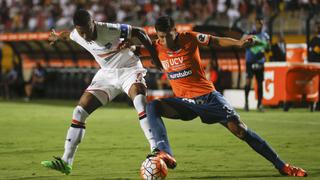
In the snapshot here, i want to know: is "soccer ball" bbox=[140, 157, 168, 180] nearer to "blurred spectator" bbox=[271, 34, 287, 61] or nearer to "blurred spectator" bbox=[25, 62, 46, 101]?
"blurred spectator" bbox=[271, 34, 287, 61]

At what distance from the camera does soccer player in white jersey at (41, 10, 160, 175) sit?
9.34 m

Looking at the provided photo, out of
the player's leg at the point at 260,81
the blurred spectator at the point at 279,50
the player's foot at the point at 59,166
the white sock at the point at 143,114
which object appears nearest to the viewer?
the player's foot at the point at 59,166

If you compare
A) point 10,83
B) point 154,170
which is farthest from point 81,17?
point 10,83

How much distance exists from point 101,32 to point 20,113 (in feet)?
40.5

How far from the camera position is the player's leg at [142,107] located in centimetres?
923

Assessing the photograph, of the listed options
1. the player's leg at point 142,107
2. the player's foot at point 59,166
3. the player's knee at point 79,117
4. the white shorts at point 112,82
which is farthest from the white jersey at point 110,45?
the player's foot at point 59,166

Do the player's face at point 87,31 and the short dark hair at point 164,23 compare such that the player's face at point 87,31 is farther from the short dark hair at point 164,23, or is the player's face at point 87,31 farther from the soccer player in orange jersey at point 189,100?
the short dark hair at point 164,23

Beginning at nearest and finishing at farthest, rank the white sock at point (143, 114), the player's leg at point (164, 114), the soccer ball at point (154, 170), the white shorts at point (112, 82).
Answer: the soccer ball at point (154, 170) → the player's leg at point (164, 114) → the white sock at point (143, 114) → the white shorts at point (112, 82)

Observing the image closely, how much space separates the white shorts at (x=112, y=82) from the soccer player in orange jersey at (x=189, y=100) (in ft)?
2.75

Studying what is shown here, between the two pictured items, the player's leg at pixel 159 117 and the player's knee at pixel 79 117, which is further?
the player's knee at pixel 79 117

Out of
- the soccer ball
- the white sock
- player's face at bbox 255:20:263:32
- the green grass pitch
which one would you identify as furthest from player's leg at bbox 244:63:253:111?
the soccer ball

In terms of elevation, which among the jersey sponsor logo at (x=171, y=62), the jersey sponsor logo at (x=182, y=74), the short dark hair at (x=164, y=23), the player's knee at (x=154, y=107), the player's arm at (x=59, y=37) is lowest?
the player's knee at (x=154, y=107)

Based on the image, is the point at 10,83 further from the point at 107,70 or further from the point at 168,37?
the point at 168,37

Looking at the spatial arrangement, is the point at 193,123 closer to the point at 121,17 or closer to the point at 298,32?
the point at 298,32
